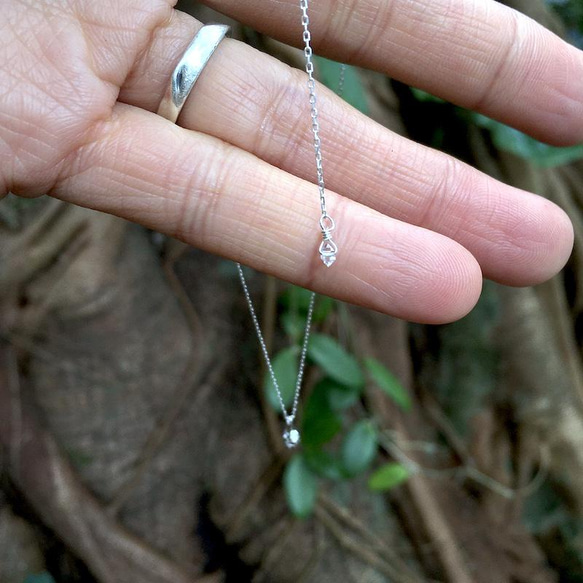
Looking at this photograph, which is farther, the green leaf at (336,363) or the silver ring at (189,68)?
the green leaf at (336,363)

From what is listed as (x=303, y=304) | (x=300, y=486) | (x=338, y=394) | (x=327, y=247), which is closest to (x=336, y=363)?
(x=338, y=394)

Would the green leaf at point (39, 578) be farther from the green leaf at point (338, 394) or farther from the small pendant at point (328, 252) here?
the small pendant at point (328, 252)

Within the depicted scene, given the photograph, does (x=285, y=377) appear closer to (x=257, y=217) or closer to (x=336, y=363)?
(x=336, y=363)

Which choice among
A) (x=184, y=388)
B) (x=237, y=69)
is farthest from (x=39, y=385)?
(x=237, y=69)

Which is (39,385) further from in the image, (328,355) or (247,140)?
(247,140)

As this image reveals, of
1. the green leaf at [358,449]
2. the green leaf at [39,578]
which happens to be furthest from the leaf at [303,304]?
the green leaf at [39,578]

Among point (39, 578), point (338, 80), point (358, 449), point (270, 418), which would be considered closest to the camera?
point (39, 578)
